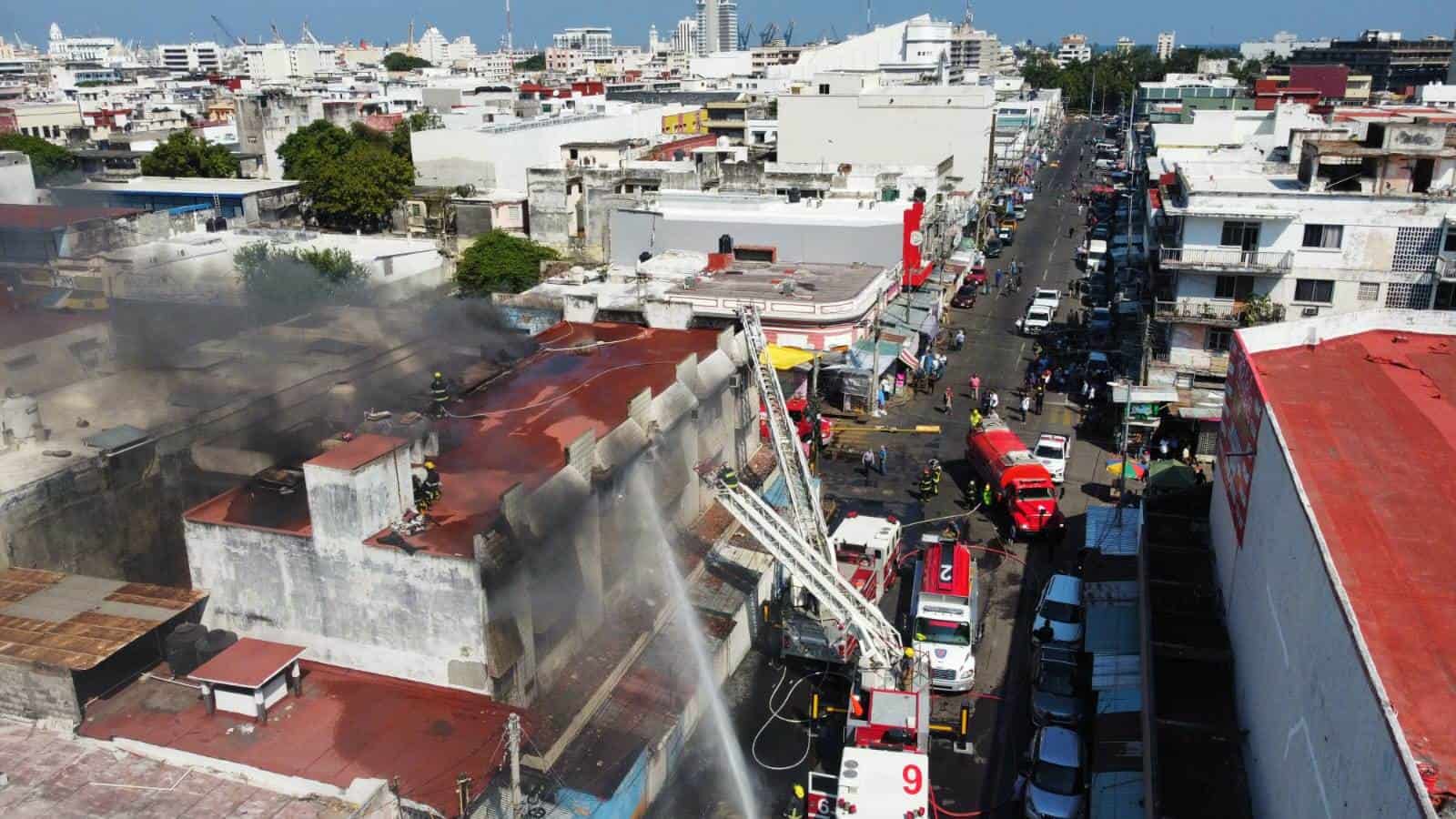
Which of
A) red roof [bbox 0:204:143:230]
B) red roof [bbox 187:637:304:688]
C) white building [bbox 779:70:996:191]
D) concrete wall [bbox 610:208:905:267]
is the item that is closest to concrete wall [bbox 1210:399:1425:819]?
red roof [bbox 187:637:304:688]

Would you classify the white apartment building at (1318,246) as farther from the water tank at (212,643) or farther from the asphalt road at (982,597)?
the water tank at (212,643)

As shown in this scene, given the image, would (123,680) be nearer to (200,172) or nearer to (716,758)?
(716,758)

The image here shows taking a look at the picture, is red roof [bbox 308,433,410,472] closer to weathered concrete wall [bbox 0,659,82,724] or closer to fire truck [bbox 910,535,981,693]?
weathered concrete wall [bbox 0,659,82,724]

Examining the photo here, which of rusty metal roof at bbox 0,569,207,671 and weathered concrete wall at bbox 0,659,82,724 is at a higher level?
rusty metal roof at bbox 0,569,207,671

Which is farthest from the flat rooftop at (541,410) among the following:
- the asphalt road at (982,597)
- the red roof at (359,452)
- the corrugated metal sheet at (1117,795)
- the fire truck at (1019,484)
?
the corrugated metal sheet at (1117,795)

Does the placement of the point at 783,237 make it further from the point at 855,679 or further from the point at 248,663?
the point at 248,663

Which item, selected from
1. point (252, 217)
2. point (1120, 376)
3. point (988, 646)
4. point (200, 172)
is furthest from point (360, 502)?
point (200, 172)
